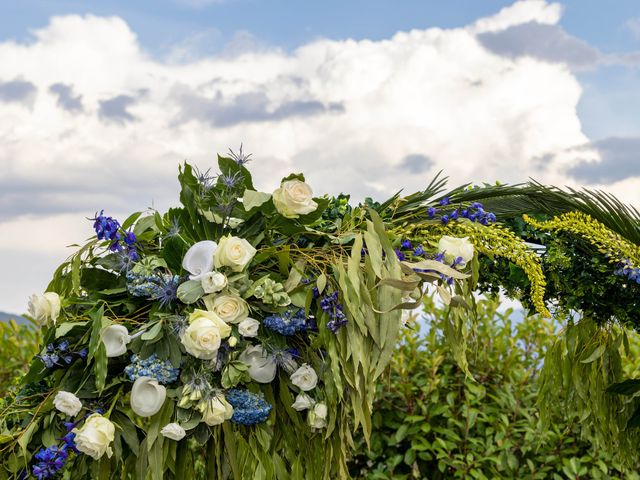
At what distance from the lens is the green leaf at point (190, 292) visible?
2.82m

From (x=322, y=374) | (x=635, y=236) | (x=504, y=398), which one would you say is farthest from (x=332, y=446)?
(x=504, y=398)

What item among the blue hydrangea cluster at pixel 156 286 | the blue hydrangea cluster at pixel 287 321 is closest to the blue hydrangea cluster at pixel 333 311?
the blue hydrangea cluster at pixel 287 321

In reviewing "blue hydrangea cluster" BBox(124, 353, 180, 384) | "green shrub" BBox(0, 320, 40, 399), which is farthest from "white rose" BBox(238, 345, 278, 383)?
"green shrub" BBox(0, 320, 40, 399)

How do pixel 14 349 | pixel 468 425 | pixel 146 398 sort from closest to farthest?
pixel 146 398 → pixel 468 425 → pixel 14 349

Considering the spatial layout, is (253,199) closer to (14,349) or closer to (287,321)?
(287,321)

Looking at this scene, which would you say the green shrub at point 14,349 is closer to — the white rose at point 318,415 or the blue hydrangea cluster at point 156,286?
the blue hydrangea cluster at point 156,286

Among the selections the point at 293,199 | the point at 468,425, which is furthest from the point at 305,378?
the point at 468,425

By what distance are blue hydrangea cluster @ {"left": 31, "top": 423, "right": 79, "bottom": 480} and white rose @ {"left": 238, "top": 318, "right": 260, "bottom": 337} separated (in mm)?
711

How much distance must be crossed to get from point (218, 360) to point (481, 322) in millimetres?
3491

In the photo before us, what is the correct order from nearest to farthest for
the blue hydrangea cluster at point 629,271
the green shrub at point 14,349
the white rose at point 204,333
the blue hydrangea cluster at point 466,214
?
the white rose at point 204,333 < the blue hydrangea cluster at point 466,214 < the blue hydrangea cluster at point 629,271 < the green shrub at point 14,349

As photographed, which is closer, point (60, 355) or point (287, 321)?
point (287, 321)

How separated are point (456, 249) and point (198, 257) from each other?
0.96 m

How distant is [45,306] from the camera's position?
2.99 metres

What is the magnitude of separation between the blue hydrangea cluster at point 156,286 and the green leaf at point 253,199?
1.23 ft
